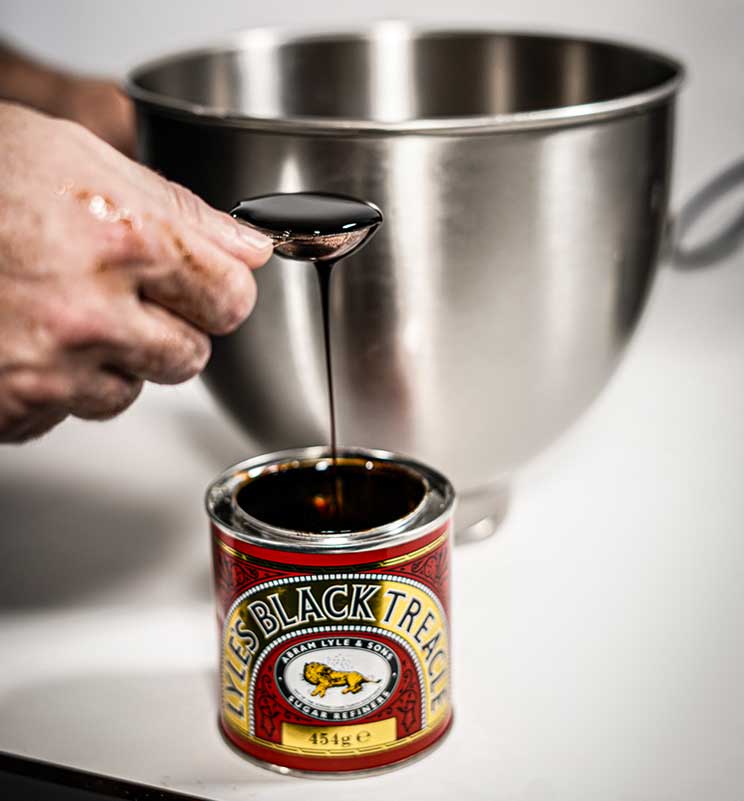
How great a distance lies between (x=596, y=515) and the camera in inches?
33.3

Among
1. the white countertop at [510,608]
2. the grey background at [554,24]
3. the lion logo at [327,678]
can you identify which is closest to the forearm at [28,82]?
the grey background at [554,24]

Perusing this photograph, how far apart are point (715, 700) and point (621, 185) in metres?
0.28

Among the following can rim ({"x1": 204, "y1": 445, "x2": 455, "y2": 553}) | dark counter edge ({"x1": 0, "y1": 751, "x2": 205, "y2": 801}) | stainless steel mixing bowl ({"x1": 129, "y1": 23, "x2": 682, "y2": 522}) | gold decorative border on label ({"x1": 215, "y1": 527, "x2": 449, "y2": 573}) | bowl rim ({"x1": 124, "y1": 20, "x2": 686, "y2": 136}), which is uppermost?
bowl rim ({"x1": 124, "y1": 20, "x2": 686, "y2": 136})

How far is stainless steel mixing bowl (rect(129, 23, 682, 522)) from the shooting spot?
0.64m

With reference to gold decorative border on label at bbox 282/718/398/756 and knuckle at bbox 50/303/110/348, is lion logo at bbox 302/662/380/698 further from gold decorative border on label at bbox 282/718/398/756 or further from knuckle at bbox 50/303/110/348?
knuckle at bbox 50/303/110/348

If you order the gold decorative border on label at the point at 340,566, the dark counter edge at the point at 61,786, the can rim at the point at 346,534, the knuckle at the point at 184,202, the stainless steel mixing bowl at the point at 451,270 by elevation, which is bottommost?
the dark counter edge at the point at 61,786

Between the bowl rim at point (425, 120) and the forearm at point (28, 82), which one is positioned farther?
the forearm at point (28, 82)

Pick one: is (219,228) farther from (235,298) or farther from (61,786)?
(61,786)

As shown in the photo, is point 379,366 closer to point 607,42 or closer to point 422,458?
point 422,458

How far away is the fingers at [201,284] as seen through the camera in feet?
1.62

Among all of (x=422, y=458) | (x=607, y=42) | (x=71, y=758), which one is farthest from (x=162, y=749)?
(x=607, y=42)

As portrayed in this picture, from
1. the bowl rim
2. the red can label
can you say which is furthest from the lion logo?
the bowl rim

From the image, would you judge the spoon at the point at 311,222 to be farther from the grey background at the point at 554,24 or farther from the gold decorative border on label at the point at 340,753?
the grey background at the point at 554,24

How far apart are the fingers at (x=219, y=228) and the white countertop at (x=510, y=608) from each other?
A: 25 centimetres
